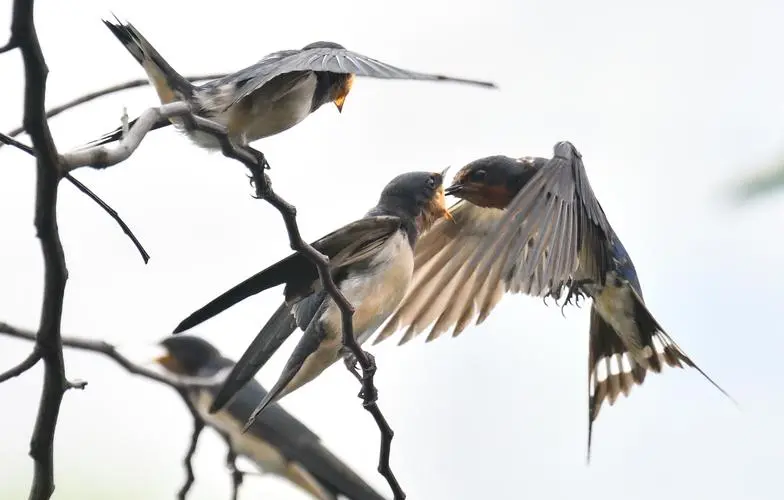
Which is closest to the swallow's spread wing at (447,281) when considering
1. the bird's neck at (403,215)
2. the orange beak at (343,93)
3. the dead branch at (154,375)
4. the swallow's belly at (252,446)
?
the swallow's belly at (252,446)

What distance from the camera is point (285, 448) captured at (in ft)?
11.1

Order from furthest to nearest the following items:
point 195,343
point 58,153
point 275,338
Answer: point 195,343 < point 275,338 < point 58,153

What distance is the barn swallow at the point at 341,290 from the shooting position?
2.41 meters

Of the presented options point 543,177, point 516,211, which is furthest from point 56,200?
point 543,177

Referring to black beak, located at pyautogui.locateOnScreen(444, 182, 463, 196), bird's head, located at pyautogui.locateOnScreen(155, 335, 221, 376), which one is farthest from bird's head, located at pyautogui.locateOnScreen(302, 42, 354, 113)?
bird's head, located at pyautogui.locateOnScreen(155, 335, 221, 376)

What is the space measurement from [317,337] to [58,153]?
1.34 meters

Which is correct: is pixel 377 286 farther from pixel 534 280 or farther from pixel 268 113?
pixel 534 280

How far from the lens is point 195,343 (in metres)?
4.63

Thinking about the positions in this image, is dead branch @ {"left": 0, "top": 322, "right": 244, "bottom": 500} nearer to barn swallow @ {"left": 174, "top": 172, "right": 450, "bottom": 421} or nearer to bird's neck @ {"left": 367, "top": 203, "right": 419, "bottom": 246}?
barn swallow @ {"left": 174, "top": 172, "right": 450, "bottom": 421}

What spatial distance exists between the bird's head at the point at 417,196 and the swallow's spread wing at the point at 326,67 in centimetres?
58

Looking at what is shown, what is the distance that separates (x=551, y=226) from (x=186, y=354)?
2178 millimetres

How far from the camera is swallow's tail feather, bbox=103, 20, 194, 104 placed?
2172 mm

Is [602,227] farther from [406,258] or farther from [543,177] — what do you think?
[406,258]

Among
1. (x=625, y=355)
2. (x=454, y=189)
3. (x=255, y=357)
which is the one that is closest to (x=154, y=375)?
(x=255, y=357)
